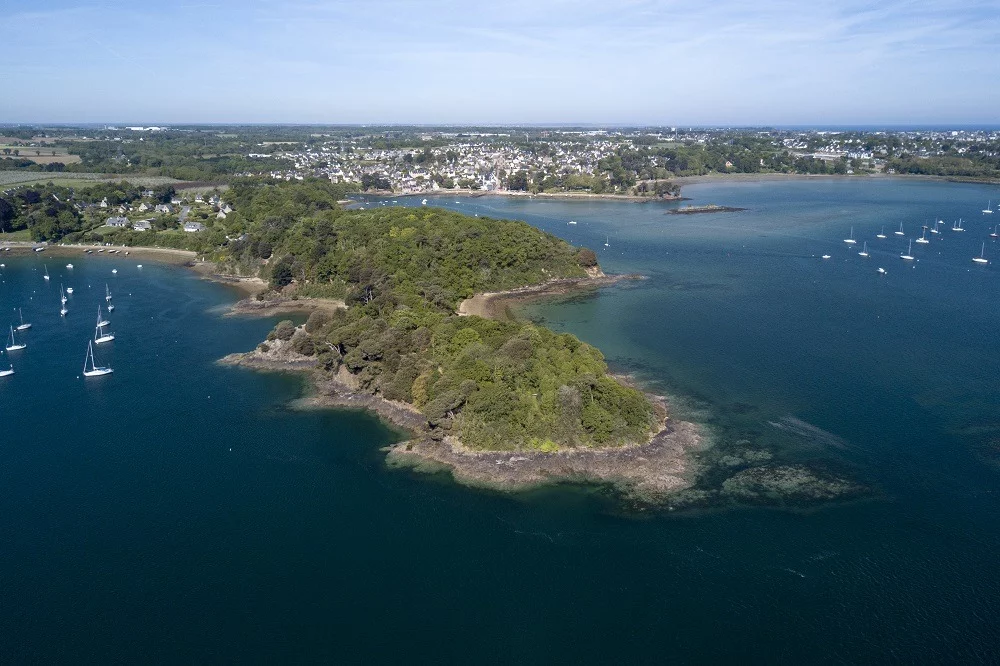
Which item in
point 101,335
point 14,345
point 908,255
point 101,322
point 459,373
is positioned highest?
point 908,255

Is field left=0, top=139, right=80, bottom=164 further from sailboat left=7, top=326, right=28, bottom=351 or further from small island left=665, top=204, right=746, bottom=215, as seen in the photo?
small island left=665, top=204, right=746, bottom=215

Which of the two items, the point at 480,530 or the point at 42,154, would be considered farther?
the point at 42,154

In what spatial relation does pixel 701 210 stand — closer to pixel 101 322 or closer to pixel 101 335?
pixel 101 322

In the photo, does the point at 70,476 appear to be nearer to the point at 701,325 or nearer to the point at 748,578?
the point at 748,578

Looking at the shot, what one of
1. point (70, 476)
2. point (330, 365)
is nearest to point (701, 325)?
point (330, 365)

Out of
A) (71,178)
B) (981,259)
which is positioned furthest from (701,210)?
(71,178)

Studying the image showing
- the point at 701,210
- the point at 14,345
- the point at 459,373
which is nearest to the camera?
the point at 459,373

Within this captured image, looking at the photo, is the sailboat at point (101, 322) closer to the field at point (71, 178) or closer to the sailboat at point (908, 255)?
the field at point (71, 178)
